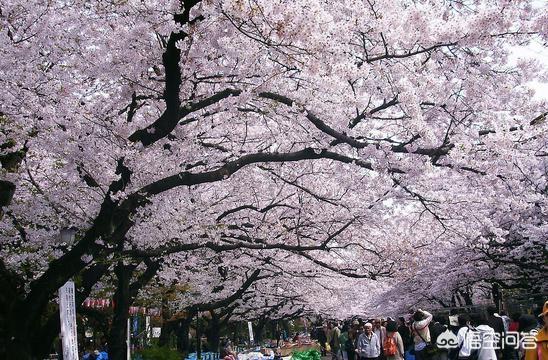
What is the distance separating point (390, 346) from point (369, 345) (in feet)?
4.60

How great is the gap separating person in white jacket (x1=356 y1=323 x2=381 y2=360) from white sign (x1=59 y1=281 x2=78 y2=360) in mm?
6310

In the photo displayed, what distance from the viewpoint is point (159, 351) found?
14547mm

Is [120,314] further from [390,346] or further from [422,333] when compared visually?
[422,333]

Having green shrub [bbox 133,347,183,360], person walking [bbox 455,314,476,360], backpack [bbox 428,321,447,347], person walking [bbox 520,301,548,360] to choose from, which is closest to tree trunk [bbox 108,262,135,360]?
green shrub [bbox 133,347,183,360]

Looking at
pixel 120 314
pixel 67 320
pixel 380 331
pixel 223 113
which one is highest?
pixel 223 113

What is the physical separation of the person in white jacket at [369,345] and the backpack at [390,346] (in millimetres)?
1233

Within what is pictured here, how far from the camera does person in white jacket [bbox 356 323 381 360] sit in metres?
12.3

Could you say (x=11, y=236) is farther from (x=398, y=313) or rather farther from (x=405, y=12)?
(x=398, y=313)

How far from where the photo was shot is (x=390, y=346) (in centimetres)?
1106

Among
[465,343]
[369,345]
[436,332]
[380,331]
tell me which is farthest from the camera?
[380,331]

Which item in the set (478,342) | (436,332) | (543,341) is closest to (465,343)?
(478,342)

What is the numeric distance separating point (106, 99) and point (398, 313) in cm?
3446

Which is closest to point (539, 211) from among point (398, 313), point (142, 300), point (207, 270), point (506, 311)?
point (506, 311)

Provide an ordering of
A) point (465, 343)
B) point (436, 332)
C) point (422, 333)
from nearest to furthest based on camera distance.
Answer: point (465, 343) → point (436, 332) → point (422, 333)
